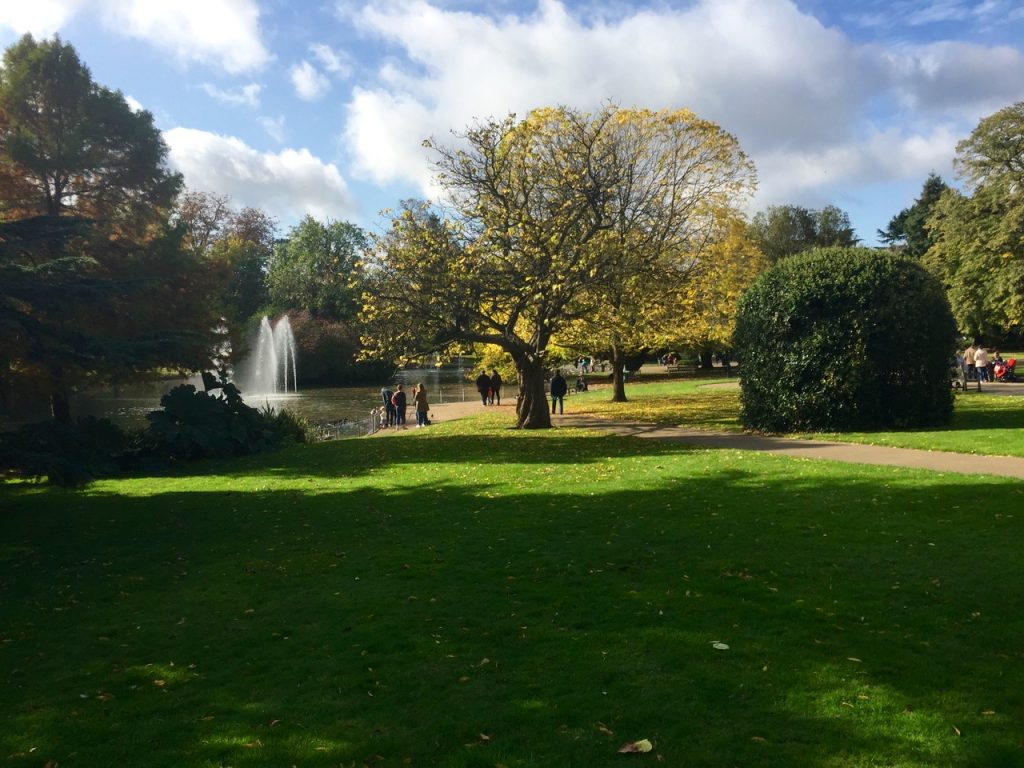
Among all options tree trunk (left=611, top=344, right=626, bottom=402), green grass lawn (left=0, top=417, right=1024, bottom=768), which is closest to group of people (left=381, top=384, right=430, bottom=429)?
tree trunk (left=611, top=344, right=626, bottom=402)

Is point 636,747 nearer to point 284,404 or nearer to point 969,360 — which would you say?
point 969,360

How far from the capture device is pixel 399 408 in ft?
91.4

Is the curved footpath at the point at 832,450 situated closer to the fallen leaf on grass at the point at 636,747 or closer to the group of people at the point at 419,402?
the group of people at the point at 419,402

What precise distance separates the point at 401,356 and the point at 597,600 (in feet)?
49.6

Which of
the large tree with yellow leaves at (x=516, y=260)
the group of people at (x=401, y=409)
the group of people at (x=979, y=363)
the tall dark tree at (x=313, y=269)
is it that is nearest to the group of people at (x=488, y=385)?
the group of people at (x=401, y=409)

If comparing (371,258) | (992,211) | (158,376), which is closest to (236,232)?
(158,376)

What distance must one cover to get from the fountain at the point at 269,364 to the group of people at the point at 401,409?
23.3 metres

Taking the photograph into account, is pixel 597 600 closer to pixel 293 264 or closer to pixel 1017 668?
pixel 1017 668

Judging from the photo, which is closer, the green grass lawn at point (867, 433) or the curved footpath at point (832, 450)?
the curved footpath at point (832, 450)

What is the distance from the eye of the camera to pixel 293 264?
217ft

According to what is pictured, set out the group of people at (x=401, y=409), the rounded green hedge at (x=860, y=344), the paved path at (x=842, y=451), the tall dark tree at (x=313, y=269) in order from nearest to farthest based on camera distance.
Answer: the paved path at (x=842, y=451)
the rounded green hedge at (x=860, y=344)
the group of people at (x=401, y=409)
the tall dark tree at (x=313, y=269)

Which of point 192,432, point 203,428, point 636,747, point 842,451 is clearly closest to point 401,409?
point 203,428

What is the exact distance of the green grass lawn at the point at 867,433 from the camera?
45.6 feet

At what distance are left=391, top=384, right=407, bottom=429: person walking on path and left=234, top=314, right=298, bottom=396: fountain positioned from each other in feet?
78.7
